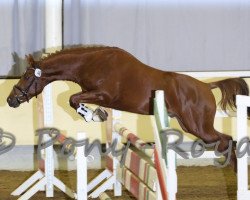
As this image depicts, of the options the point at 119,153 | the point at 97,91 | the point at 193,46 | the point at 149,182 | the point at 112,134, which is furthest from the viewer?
the point at 193,46

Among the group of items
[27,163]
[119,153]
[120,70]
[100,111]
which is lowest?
[27,163]

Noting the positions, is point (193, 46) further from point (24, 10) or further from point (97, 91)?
point (97, 91)

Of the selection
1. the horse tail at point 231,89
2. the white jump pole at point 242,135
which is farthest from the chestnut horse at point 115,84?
the white jump pole at point 242,135

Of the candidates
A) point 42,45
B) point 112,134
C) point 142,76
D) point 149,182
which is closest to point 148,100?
point 142,76

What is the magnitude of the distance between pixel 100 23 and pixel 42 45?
0.49 m

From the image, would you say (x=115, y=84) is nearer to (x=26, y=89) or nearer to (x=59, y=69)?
(x=59, y=69)

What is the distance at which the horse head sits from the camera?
2938mm

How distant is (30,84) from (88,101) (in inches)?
12.1

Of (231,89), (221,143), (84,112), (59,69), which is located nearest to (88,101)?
(84,112)

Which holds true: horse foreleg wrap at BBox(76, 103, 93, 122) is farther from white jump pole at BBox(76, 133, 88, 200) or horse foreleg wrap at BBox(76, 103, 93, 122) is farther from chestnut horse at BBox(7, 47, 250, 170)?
white jump pole at BBox(76, 133, 88, 200)

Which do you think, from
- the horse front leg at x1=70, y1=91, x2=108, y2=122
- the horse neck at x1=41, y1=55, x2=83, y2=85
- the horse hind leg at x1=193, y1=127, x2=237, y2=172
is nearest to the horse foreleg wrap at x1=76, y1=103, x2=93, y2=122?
the horse front leg at x1=70, y1=91, x2=108, y2=122

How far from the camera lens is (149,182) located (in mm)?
2508

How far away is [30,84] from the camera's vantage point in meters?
2.95

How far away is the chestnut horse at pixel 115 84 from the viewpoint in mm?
2900
